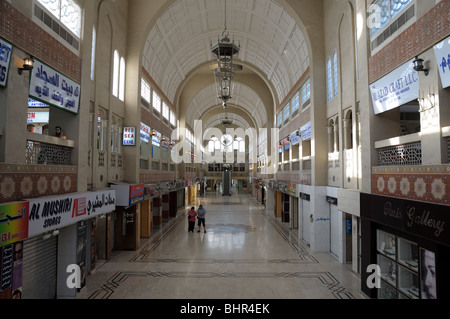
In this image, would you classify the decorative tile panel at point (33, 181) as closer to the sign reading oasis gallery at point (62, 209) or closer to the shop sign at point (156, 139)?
the sign reading oasis gallery at point (62, 209)

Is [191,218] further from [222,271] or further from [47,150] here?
[47,150]

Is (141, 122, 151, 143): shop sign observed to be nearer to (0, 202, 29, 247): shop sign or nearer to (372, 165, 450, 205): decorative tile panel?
(0, 202, 29, 247): shop sign

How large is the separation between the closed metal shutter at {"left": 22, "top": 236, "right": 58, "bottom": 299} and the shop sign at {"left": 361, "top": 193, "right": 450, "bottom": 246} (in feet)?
25.3

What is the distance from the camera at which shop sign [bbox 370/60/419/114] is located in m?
5.80


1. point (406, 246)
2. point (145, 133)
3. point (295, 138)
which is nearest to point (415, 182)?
point (406, 246)

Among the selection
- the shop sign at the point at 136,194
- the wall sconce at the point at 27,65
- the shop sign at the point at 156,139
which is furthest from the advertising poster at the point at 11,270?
the shop sign at the point at 156,139

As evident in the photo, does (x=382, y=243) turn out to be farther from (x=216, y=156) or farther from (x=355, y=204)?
(x=216, y=156)

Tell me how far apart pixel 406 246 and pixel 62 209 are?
7448mm

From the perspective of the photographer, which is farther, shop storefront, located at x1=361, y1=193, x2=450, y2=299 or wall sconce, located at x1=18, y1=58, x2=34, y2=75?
wall sconce, located at x1=18, y1=58, x2=34, y2=75

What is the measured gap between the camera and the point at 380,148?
282 inches

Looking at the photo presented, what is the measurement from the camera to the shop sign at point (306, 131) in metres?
12.9

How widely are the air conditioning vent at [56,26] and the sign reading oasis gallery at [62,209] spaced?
Result: 12.8ft

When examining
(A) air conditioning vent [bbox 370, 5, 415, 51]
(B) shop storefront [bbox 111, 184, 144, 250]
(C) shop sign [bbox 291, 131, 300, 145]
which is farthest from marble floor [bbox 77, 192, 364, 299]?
(A) air conditioning vent [bbox 370, 5, 415, 51]

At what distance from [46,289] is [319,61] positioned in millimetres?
12308
